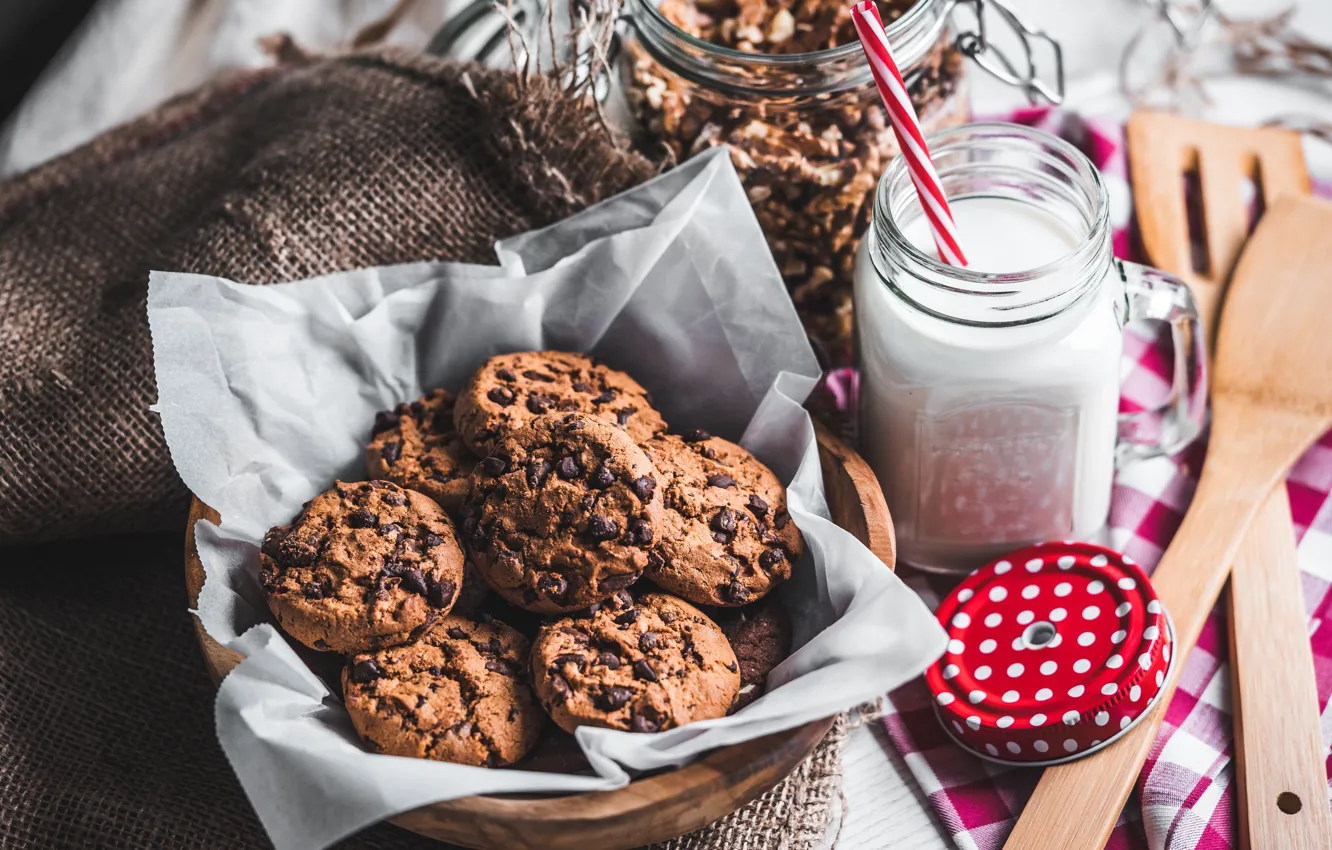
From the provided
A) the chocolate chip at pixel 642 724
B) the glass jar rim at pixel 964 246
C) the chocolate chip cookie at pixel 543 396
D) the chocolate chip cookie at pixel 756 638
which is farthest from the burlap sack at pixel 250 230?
the chocolate chip at pixel 642 724

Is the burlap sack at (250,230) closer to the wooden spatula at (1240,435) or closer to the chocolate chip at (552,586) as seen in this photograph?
the chocolate chip at (552,586)

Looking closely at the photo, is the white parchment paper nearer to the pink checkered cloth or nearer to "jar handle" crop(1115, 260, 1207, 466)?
the pink checkered cloth

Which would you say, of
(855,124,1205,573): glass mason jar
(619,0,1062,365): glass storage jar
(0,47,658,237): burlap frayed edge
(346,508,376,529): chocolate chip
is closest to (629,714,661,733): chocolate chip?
(346,508,376,529): chocolate chip

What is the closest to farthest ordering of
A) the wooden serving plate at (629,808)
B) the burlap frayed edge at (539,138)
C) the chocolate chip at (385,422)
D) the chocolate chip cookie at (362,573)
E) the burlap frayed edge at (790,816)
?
the wooden serving plate at (629,808) → the chocolate chip cookie at (362,573) → the burlap frayed edge at (790,816) → the chocolate chip at (385,422) → the burlap frayed edge at (539,138)

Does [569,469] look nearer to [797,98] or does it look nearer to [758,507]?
[758,507]

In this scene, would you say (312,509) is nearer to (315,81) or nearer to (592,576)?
(592,576)

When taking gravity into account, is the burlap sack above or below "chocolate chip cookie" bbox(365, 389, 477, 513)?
above
